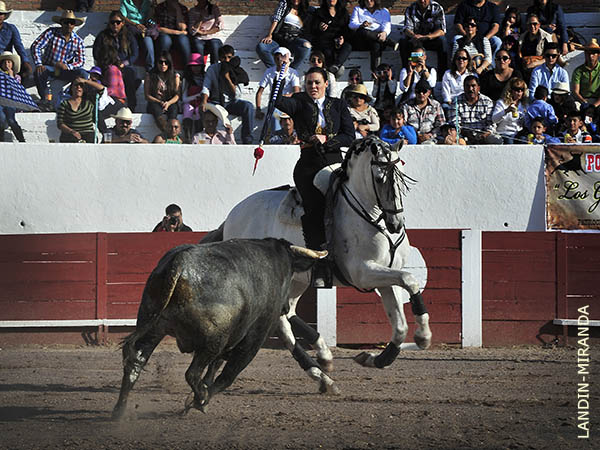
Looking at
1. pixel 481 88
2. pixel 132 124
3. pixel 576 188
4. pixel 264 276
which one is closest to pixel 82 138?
pixel 132 124

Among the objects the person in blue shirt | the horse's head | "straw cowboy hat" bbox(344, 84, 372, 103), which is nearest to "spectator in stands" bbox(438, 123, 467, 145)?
the person in blue shirt

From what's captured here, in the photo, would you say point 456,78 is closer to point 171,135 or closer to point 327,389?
point 171,135

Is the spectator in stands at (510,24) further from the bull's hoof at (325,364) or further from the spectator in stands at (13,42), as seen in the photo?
the bull's hoof at (325,364)

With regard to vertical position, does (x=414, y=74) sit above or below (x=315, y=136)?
below

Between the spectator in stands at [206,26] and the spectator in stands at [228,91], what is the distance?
0.63 meters

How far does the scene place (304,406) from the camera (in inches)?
243

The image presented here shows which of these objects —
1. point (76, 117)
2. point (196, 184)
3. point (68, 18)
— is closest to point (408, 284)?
point (196, 184)

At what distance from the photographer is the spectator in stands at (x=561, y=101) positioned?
1180 centimetres

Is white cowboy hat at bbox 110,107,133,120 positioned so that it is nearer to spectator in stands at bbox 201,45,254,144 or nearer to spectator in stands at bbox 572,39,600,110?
spectator in stands at bbox 201,45,254,144

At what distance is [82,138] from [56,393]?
5471 millimetres

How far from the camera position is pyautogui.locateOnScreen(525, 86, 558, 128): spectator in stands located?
1166 cm

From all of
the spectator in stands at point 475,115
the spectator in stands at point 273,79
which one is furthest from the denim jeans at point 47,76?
the spectator in stands at point 475,115

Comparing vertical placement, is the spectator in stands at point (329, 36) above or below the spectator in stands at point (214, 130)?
above

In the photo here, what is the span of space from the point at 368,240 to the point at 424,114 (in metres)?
5.19
